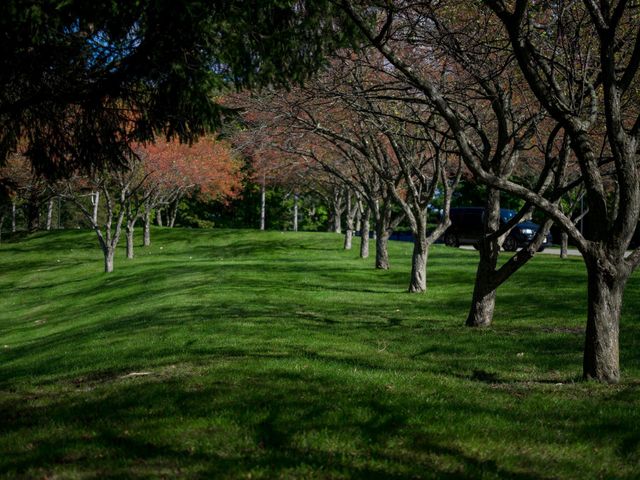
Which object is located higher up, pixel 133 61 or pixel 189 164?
pixel 189 164

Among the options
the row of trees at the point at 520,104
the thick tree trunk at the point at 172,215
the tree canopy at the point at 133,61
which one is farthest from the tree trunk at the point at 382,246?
the thick tree trunk at the point at 172,215

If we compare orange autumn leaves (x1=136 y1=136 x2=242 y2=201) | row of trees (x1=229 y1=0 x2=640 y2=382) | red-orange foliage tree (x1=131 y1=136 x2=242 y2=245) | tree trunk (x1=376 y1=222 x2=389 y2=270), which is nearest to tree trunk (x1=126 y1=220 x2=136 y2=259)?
red-orange foliage tree (x1=131 y1=136 x2=242 y2=245)

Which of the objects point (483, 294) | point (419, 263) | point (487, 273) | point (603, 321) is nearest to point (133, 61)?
point (603, 321)

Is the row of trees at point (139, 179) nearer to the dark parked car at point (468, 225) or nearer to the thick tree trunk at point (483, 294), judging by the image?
the dark parked car at point (468, 225)

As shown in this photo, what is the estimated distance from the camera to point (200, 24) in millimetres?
8102

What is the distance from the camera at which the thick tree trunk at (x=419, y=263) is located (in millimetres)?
19844

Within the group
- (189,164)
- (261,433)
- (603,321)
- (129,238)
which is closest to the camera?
(261,433)

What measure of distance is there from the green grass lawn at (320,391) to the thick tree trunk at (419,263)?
71 cm

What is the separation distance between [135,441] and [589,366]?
557cm

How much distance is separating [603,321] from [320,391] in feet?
11.5

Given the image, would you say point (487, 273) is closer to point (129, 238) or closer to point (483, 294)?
point (483, 294)

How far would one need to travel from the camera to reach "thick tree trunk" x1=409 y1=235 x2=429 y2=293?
1984 cm

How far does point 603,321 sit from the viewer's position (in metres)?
8.19

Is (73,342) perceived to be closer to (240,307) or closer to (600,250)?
(240,307)
